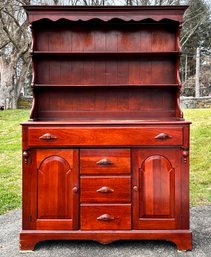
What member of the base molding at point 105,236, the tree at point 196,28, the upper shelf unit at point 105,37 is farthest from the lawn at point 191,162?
the tree at point 196,28

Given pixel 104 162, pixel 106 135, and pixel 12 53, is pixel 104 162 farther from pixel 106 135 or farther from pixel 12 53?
pixel 12 53

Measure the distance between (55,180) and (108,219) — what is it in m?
0.46

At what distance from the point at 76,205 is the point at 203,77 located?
40.3 feet

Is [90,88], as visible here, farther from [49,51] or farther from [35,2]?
[35,2]

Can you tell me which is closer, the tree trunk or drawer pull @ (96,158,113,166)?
drawer pull @ (96,158,113,166)

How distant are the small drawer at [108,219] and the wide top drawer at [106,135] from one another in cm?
46

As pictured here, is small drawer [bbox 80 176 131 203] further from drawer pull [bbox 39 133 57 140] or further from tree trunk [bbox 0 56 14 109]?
tree trunk [bbox 0 56 14 109]

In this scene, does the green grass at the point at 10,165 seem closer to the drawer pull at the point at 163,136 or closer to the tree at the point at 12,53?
the drawer pull at the point at 163,136

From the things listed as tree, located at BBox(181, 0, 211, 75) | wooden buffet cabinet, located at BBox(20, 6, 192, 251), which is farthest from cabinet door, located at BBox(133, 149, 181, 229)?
tree, located at BBox(181, 0, 211, 75)

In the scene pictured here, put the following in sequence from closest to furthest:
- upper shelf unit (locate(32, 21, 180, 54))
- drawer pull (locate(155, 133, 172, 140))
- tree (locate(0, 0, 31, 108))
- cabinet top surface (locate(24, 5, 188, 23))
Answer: drawer pull (locate(155, 133, 172, 140)), cabinet top surface (locate(24, 5, 188, 23)), upper shelf unit (locate(32, 21, 180, 54)), tree (locate(0, 0, 31, 108))

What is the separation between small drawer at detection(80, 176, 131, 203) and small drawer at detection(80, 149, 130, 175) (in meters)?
0.06

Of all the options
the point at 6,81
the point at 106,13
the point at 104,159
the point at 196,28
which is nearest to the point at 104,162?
the point at 104,159

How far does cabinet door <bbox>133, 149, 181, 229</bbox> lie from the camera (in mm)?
2086

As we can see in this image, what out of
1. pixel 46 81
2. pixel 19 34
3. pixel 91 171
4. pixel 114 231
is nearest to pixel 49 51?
pixel 46 81
